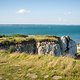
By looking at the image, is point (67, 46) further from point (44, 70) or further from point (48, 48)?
point (44, 70)

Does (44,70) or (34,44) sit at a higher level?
(44,70)

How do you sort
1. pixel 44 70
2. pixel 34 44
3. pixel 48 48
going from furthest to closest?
pixel 34 44
pixel 48 48
pixel 44 70

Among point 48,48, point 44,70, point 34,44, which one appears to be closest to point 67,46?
point 48,48

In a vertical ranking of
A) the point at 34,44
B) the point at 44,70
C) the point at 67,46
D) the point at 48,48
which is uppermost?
the point at 44,70

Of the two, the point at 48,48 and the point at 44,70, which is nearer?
the point at 44,70

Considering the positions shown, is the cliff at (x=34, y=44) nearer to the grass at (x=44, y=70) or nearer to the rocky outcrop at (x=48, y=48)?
the rocky outcrop at (x=48, y=48)

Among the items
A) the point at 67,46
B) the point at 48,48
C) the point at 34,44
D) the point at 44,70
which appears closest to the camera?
the point at 44,70

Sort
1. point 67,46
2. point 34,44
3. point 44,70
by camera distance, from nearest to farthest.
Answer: point 44,70 → point 34,44 → point 67,46

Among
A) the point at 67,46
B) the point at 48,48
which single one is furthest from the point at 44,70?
the point at 67,46

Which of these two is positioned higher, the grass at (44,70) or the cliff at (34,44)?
the grass at (44,70)

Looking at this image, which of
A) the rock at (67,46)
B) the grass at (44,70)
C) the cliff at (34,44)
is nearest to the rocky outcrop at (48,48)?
the cliff at (34,44)

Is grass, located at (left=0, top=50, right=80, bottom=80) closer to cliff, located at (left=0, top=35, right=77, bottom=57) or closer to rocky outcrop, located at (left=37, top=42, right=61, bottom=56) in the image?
cliff, located at (left=0, top=35, right=77, bottom=57)

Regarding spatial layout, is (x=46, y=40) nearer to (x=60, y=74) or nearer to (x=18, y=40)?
(x=18, y=40)

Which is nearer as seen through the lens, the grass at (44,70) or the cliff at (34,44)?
the grass at (44,70)
